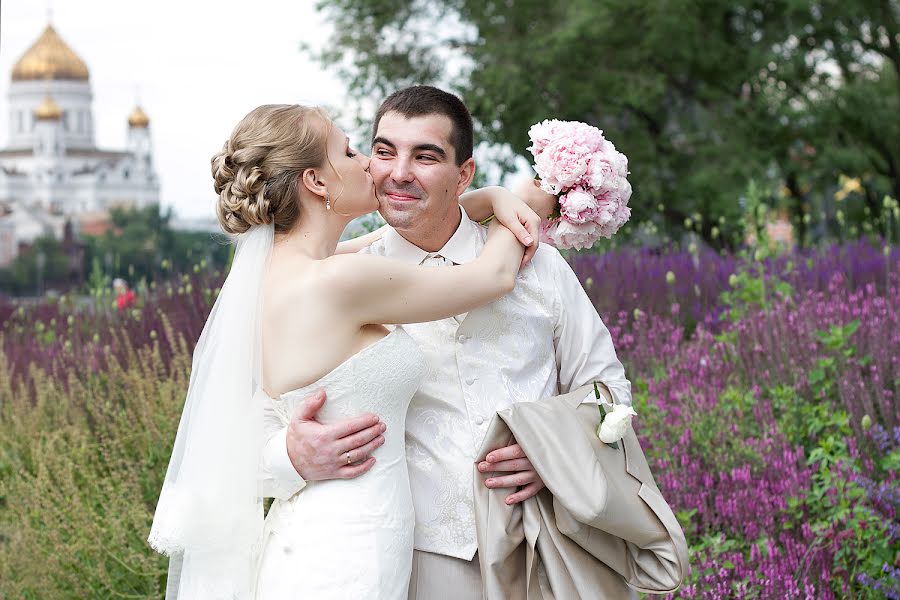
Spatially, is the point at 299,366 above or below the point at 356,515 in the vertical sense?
above

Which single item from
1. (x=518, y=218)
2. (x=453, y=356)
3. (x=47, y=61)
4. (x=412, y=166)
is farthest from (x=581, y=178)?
(x=47, y=61)

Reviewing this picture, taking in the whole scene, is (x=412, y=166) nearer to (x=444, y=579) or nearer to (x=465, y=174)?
(x=465, y=174)

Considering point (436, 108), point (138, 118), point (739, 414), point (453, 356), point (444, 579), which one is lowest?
point (138, 118)

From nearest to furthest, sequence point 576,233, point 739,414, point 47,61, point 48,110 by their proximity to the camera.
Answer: point 576,233
point 739,414
point 47,61
point 48,110

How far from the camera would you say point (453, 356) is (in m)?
2.92

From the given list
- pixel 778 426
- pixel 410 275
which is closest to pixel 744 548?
pixel 778 426

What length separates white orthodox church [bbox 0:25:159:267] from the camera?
105812mm

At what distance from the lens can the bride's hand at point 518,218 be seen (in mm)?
2945

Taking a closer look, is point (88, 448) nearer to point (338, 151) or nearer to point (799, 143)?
point (338, 151)

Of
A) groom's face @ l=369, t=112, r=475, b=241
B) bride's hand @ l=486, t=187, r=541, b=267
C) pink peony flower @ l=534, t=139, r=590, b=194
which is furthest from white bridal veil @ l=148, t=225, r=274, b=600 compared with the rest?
pink peony flower @ l=534, t=139, r=590, b=194

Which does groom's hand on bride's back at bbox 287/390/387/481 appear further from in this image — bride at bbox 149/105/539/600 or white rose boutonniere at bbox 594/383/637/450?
white rose boutonniere at bbox 594/383/637/450

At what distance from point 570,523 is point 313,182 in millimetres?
1102

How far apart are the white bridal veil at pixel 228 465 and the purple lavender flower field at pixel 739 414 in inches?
75.0

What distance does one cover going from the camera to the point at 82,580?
473 cm
